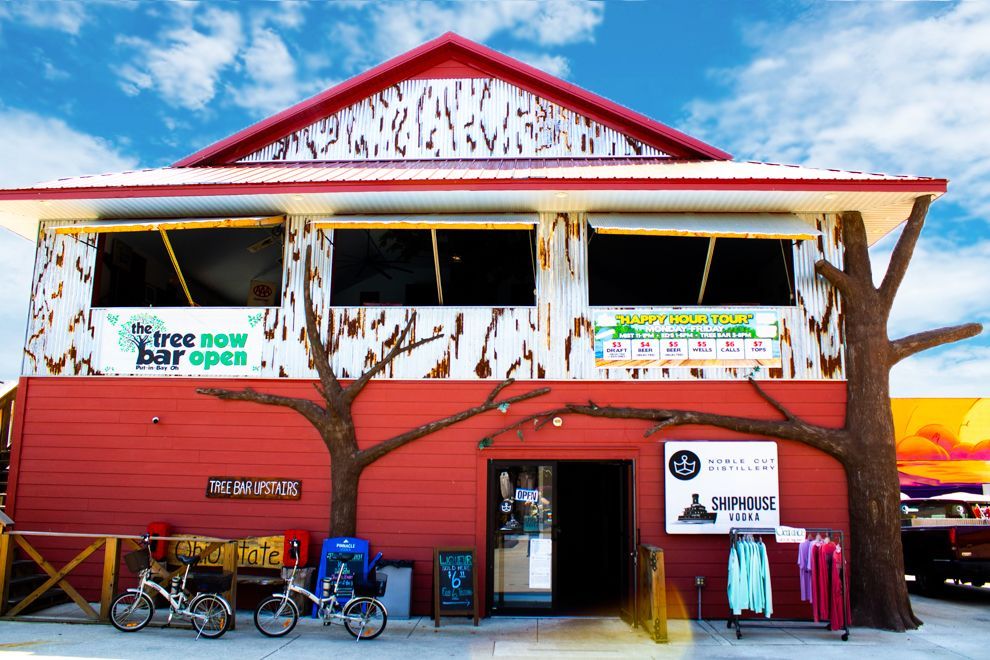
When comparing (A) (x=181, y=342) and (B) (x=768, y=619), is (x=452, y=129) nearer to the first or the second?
(A) (x=181, y=342)

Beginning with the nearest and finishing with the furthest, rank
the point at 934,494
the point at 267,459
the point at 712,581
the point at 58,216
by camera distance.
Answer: the point at 712,581 < the point at 267,459 < the point at 58,216 < the point at 934,494

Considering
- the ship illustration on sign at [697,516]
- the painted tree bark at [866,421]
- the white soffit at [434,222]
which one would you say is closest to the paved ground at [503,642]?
the painted tree bark at [866,421]

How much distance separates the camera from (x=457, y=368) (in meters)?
11.1

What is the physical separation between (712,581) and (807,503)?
1726 millimetres

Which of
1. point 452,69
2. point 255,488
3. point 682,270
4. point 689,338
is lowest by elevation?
point 255,488

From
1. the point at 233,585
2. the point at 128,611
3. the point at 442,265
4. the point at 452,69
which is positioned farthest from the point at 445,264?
the point at 128,611

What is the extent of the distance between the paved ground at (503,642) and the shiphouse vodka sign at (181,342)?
3614 millimetres

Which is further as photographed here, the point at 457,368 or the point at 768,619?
the point at 457,368

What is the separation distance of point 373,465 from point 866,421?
6.92m

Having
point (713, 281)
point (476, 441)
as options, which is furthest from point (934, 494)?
point (476, 441)

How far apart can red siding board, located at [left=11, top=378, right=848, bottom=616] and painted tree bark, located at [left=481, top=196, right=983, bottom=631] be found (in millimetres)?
202

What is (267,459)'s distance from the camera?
36.4 ft

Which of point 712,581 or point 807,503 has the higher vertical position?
point 807,503

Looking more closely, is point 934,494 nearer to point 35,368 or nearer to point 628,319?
point 628,319
